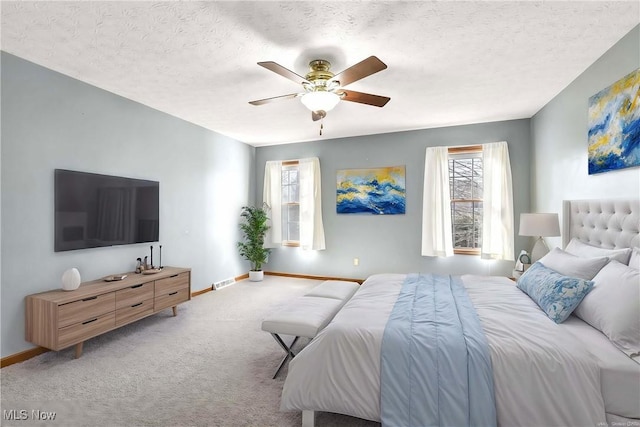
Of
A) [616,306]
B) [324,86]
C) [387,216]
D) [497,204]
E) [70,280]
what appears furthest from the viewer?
[387,216]

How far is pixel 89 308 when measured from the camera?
267 cm

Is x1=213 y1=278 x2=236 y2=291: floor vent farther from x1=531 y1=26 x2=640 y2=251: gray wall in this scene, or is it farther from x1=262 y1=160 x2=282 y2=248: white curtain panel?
x1=531 y1=26 x2=640 y2=251: gray wall

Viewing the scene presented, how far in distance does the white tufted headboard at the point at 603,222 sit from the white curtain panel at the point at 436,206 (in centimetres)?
169

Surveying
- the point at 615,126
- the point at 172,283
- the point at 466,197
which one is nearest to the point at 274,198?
the point at 172,283

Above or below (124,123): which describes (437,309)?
below

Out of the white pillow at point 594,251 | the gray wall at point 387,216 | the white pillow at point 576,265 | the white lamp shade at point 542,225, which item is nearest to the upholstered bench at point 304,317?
the white pillow at point 576,265

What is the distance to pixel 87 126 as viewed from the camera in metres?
3.10

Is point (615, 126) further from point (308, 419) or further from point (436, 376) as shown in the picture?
point (308, 419)

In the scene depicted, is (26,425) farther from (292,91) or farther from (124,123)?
(292,91)

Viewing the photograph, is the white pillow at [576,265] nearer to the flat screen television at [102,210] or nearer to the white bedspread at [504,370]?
the white bedspread at [504,370]

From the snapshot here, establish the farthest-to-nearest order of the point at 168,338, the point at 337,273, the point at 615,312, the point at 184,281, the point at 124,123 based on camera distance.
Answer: the point at 337,273
the point at 184,281
the point at 124,123
the point at 168,338
the point at 615,312

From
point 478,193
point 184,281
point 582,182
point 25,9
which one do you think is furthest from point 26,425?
point 478,193

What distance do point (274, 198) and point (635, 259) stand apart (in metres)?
4.96

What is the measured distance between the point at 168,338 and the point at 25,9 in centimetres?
288
